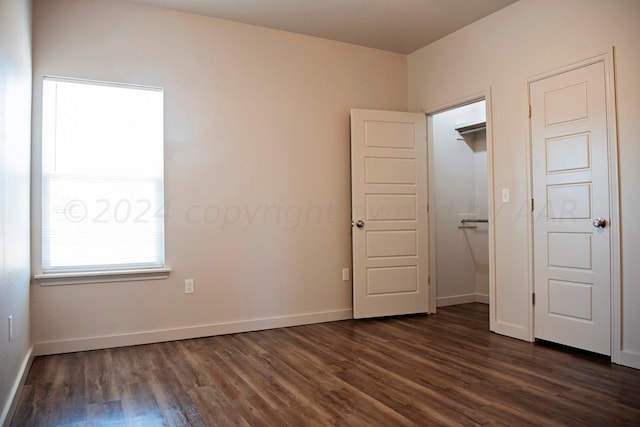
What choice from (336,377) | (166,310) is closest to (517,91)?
(336,377)

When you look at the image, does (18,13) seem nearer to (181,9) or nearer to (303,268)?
(181,9)

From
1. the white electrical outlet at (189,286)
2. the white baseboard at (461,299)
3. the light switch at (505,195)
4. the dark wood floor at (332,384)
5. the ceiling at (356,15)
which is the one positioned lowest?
the dark wood floor at (332,384)

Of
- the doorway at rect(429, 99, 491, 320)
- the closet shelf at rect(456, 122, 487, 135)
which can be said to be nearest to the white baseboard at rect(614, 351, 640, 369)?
the doorway at rect(429, 99, 491, 320)

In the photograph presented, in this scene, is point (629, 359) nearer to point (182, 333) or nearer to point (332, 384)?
point (332, 384)

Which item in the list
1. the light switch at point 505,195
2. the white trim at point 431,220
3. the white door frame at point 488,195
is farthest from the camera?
the white trim at point 431,220

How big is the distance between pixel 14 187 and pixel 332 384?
2.17 m

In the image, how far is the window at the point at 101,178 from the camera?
3.42m

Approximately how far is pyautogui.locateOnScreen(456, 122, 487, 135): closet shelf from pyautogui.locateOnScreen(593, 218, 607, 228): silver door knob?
2.15m

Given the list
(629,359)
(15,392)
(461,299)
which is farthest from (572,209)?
(15,392)

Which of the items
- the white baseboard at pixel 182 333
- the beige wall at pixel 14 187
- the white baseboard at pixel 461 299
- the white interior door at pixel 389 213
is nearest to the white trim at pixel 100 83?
the beige wall at pixel 14 187

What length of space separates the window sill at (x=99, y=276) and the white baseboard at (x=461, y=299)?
3062 mm

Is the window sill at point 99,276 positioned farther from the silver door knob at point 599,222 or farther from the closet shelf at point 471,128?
the closet shelf at point 471,128

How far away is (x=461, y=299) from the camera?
5.32m

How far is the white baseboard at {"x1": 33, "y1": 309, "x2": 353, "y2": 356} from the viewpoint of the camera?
11.1ft
